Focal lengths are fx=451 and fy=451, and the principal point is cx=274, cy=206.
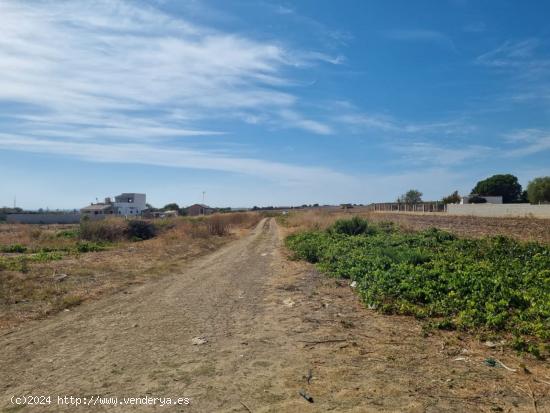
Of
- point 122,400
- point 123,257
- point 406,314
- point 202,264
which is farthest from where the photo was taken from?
point 123,257

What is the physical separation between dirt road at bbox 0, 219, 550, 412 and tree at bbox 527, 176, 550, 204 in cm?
8047

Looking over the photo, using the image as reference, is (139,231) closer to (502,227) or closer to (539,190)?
(502,227)

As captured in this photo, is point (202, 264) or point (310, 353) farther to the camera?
point (202, 264)

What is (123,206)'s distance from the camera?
104 meters

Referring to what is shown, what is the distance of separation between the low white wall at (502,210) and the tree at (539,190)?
22070mm

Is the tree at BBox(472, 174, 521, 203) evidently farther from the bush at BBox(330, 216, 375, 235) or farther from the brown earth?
the bush at BBox(330, 216, 375, 235)

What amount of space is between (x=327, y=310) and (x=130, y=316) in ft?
13.2

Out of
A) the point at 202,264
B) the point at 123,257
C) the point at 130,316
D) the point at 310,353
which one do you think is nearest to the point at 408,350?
the point at 310,353

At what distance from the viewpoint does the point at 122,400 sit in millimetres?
4883

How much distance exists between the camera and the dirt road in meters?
4.83

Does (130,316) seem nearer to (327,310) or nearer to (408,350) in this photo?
(327,310)

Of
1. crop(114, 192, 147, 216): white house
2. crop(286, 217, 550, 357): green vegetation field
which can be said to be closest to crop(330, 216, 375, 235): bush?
crop(286, 217, 550, 357): green vegetation field

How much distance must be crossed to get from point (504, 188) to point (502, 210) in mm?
52070

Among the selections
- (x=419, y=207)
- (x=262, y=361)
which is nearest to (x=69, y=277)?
(x=262, y=361)
